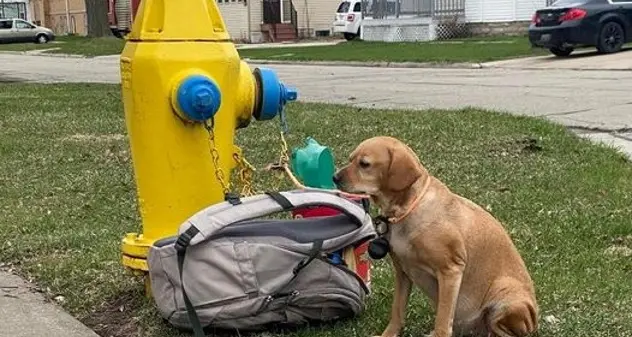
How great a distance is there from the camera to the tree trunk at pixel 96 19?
40781 millimetres

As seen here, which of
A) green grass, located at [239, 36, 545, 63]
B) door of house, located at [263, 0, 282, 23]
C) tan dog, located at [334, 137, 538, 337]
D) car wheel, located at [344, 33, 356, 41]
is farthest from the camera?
door of house, located at [263, 0, 282, 23]

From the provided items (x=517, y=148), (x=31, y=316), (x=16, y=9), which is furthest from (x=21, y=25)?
(x=31, y=316)

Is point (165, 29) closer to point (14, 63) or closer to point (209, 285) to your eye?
point (209, 285)

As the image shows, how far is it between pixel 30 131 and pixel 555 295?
8183 millimetres

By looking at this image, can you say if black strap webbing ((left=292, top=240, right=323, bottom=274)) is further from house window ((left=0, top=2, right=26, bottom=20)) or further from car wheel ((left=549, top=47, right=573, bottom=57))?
house window ((left=0, top=2, right=26, bottom=20))

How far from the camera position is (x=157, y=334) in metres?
3.99

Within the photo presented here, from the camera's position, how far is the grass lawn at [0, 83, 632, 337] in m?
4.18

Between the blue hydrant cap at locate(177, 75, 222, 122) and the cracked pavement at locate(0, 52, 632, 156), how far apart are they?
531 centimetres

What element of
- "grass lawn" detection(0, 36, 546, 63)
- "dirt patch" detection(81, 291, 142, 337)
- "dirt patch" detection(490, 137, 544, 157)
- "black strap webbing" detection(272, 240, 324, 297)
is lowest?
"grass lawn" detection(0, 36, 546, 63)

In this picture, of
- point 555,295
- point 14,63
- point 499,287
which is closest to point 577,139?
point 555,295

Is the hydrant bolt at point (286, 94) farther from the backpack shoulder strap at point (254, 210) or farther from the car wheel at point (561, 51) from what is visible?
the car wheel at point (561, 51)

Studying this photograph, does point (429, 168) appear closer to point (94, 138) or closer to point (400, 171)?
point (400, 171)

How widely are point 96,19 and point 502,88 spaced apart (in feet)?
106

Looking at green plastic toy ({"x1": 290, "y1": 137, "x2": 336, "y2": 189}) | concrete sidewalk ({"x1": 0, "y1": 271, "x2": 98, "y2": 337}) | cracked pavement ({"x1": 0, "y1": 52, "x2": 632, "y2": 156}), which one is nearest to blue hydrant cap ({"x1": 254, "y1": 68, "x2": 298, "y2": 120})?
green plastic toy ({"x1": 290, "y1": 137, "x2": 336, "y2": 189})
